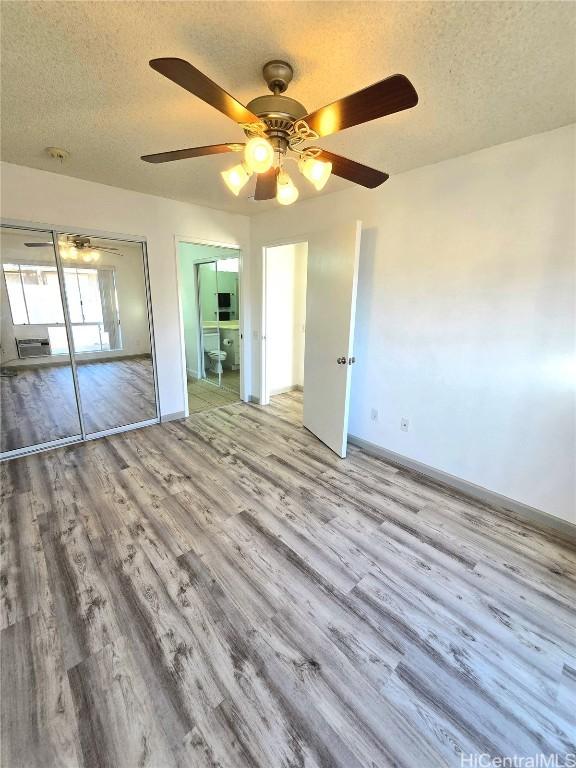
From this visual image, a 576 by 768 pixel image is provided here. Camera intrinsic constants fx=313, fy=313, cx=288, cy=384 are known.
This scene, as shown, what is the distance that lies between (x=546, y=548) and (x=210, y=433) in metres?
2.99

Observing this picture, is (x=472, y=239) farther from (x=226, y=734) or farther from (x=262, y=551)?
(x=226, y=734)

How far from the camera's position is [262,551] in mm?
1909

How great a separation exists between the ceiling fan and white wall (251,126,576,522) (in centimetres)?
100

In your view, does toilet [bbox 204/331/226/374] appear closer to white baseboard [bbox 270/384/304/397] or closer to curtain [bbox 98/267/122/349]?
white baseboard [bbox 270/384/304/397]

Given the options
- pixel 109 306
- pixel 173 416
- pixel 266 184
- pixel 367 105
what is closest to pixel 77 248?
pixel 109 306

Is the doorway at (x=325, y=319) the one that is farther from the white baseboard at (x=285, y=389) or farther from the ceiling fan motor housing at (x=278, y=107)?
the ceiling fan motor housing at (x=278, y=107)

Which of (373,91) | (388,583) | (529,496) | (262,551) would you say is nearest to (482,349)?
(529,496)

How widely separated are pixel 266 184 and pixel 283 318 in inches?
114

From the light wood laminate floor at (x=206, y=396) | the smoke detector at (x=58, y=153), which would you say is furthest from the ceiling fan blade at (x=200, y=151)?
the light wood laminate floor at (x=206, y=396)

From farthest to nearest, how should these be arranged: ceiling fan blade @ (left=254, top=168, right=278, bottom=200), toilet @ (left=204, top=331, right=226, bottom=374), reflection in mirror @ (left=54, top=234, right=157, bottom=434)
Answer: toilet @ (left=204, top=331, right=226, bottom=374) < reflection in mirror @ (left=54, top=234, right=157, bottom=434) < ceiling fan blade @ (left=254, top=168, right=278, bottom=200)

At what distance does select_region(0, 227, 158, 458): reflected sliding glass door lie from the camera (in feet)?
9.59

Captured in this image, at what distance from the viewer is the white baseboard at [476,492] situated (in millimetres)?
2133

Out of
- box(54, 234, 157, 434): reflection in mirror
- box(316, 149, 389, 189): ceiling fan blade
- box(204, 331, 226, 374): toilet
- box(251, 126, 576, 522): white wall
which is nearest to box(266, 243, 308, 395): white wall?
box(204, 331, 226, 374): toilet

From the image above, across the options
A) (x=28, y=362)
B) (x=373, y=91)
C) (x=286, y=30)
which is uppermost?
(x=286, y=30)
